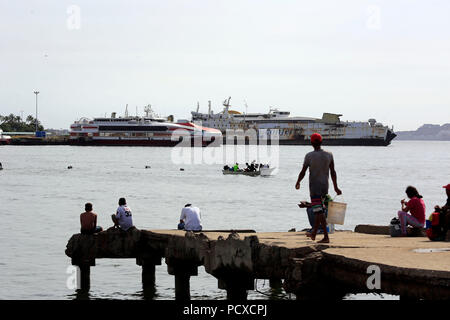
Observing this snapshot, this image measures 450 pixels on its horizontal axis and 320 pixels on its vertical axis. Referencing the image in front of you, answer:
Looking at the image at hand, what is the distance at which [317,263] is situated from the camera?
1334cm

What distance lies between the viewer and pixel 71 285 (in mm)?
22594

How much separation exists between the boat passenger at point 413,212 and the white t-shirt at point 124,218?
6.55 m

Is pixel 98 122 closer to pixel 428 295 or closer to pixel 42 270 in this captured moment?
pixel 42 270

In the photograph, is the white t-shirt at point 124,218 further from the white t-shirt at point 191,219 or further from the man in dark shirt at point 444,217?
the man in dark shirt at point 444,217

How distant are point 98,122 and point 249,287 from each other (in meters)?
187

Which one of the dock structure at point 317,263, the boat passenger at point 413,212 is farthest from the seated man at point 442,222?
the boat passenger at point 413,212

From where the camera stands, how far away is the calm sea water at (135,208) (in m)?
23.5

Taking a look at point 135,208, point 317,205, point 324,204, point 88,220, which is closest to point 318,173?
point 317,205

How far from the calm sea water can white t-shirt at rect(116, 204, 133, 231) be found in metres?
2.52

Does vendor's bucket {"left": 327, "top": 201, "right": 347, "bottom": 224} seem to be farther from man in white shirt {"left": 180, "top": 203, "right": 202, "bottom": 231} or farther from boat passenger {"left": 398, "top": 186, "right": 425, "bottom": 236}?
man in white shirt {"left": 180, "top": 203, "right": 202, "bottom": 231}

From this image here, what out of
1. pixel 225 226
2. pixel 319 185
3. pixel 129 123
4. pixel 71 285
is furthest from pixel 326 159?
A: pixel 129 123

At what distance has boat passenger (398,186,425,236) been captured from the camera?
1641 centimetres

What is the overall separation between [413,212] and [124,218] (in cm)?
695

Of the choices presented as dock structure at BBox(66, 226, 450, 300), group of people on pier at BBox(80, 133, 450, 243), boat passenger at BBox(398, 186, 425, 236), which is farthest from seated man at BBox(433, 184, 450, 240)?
boat passenger at BBox(398, 186, 425, 236)
